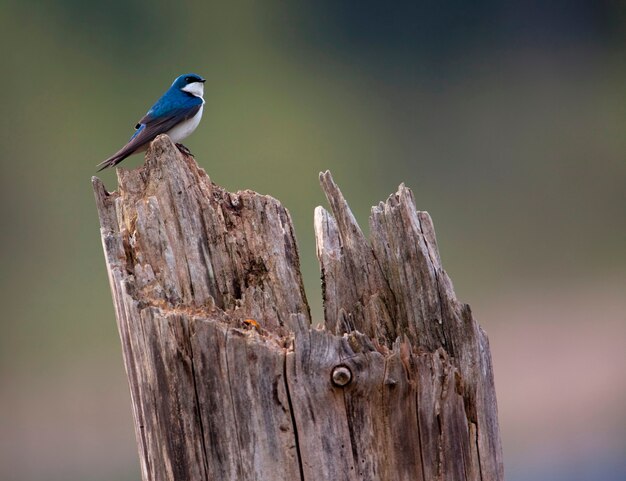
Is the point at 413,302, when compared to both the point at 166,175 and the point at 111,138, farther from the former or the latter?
the point at 111,138

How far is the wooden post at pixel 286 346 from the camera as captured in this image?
1803mm

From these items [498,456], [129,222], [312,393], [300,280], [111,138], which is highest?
[111,138]

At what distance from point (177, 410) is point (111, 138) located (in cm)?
775

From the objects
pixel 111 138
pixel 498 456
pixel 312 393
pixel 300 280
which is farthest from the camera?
pixel 111 138

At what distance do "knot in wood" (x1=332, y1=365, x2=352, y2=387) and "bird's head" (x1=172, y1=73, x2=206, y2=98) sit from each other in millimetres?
2594

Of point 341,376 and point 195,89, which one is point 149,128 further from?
point 341,376

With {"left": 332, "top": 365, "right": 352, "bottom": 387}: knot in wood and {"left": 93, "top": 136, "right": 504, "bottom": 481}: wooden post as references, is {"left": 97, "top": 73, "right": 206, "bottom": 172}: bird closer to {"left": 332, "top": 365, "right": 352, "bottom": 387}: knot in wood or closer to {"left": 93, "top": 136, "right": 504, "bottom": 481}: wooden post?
{"left": 93, "top": 136, "right": 504, "bottom": 481}: wooden post

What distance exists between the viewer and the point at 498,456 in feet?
6.47

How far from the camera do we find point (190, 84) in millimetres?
4340

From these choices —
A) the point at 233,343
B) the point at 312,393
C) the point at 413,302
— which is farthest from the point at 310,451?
the point at 413,302

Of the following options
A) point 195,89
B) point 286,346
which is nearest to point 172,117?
point 195,89

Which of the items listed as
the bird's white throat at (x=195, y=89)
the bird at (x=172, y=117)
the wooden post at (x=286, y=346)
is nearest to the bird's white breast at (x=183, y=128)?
the bird at (x=172, y=117)

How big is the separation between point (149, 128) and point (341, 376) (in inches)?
85.8

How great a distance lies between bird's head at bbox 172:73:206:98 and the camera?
4246 mm
